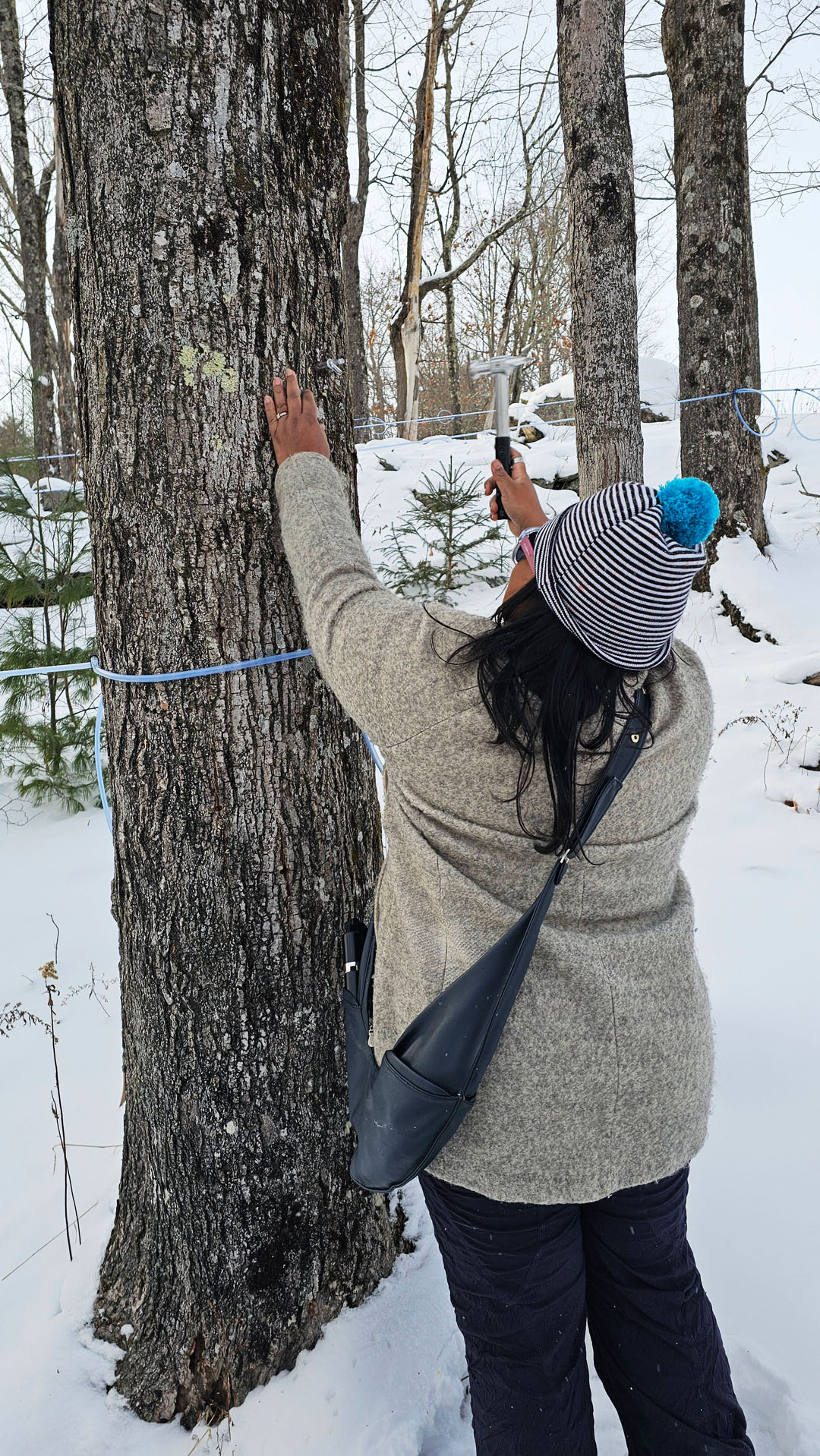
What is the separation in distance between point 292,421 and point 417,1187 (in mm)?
1688

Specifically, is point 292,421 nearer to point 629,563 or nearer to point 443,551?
point 629,563

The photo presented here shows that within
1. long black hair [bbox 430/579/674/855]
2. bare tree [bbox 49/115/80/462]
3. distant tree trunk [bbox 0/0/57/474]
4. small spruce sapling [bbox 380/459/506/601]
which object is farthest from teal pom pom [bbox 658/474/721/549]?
bare tree [bbox 49/115/80/462]

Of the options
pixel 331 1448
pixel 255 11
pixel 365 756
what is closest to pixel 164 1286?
pixel 331 1448

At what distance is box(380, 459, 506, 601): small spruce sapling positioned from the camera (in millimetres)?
6984

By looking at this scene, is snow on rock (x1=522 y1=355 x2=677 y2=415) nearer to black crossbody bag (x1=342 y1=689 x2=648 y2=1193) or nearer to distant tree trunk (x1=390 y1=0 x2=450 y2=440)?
distant tree trunk (x1=390 y1=0 x2=450 y2=440)

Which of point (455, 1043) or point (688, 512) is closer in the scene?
point (688, 512)

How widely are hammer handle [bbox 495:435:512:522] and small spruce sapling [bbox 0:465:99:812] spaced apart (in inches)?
140

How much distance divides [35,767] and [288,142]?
13.7ft

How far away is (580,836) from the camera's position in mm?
1106

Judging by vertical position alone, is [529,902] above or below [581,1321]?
above

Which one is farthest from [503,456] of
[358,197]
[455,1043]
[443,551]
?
[358,197]

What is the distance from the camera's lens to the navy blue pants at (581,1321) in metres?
1.22

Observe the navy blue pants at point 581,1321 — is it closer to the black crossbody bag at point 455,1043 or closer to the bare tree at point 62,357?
the black crossbody bag at point 455,1043

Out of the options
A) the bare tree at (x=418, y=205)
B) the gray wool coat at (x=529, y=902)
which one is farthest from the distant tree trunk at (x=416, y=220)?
the gray wool coat at (x=529, y=902)
